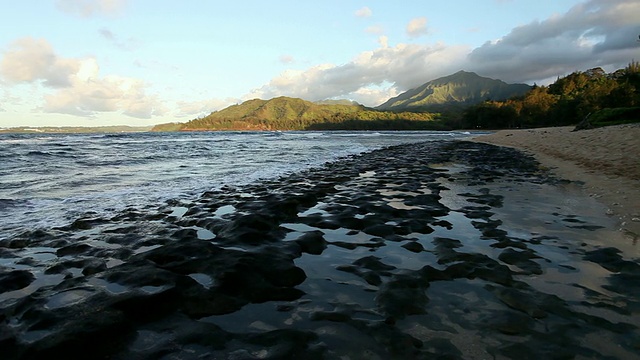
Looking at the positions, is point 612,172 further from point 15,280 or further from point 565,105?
point 565,105

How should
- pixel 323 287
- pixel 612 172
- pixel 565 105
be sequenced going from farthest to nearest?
pixel 565 105, pixel 612 172, pixel 323 287

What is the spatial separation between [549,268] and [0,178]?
18841 mm

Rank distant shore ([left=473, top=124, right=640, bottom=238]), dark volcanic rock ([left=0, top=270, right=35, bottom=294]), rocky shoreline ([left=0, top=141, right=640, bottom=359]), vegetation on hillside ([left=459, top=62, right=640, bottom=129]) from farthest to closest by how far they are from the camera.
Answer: vegetation on hillside ([left=459, top=62, right=640, bottom=129]) < distant shore ([left=473, top=124, right=640, bottom=238]) < dark volcanic rock ([left=0, top=270, right=35, bottom=294]) < rocky shoreline ([left=0, top=141, right=640, bottom=359])

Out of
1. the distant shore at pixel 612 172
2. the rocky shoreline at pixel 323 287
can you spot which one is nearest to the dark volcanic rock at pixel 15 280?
the rocky shoreline at pixel 323 287

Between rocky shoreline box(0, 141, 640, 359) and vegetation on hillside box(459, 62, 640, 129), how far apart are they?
148ft

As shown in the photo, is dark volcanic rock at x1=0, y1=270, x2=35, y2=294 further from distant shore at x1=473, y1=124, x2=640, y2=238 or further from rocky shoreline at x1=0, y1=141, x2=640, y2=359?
distant shore at x1=473, y1=124, x2=640, y2=238

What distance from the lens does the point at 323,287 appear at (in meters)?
4.07

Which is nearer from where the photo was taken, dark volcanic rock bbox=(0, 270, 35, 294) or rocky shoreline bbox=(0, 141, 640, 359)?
rocky shoreline bbox=(0, 141, 640, 359)

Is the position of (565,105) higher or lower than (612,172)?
higher

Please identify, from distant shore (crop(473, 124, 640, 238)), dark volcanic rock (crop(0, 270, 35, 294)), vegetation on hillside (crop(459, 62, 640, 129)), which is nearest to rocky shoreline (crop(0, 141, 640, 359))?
dark volcanic rock (crop(0, 270, 35, 294))

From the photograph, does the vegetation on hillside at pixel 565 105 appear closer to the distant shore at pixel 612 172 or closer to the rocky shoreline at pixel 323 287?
the distant shore at pixel 612 172

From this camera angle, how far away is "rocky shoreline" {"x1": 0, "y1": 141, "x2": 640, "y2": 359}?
2895mm

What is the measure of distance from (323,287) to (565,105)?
133393 mm

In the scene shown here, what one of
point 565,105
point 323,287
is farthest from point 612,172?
point 565,105
